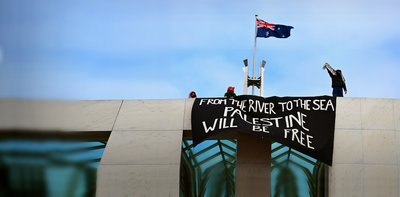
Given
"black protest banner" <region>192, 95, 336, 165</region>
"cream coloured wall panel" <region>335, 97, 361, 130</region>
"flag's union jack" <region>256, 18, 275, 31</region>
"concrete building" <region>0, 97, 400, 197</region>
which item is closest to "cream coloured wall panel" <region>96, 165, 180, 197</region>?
"concrete building" <region>0, 97, 400, 197</region>

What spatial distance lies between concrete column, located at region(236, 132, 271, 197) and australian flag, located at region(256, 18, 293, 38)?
6.70 meters

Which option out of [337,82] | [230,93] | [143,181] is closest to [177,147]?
[143,181]

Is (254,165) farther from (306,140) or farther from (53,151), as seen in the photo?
(53,151)

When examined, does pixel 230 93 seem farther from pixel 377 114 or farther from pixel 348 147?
pixel 377 114

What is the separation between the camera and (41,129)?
1.23 m

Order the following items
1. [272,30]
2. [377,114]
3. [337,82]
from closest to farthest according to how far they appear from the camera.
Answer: [377,114] < [337,82] < [272,30]

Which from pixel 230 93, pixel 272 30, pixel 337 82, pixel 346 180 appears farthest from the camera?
pixel 272 30

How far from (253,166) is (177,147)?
253cm

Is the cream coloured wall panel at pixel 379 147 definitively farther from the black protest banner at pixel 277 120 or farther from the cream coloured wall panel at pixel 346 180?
the black protest banner at pixel 277 120

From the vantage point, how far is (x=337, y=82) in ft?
48.6

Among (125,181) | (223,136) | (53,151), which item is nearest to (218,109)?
(223,136)

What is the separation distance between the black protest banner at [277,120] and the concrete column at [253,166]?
2.64 feet

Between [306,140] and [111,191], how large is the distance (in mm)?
6224

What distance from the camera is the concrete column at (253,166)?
1259cm
